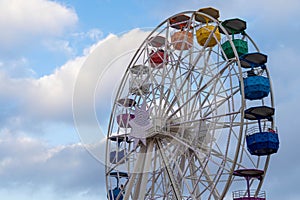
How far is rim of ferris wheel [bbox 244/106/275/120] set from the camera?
2042 centimetres

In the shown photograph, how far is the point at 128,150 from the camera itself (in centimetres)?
2389

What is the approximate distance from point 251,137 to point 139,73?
255 inches

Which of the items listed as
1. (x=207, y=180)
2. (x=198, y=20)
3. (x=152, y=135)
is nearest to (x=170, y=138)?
(x=152, y=135)

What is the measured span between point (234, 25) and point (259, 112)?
402 cm

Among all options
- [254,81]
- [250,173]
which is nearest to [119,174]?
[250,173]

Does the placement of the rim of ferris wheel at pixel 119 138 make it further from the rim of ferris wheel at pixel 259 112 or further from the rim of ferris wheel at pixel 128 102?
the rim of ferris wheel at pixel 259 112

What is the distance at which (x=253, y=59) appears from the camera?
845 inches

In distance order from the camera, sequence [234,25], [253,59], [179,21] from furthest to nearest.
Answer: [179,21]
[234,25]
[253,59]

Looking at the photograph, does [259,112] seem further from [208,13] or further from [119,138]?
[119,138]

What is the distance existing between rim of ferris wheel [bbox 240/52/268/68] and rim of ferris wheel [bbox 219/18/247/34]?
1.56 metres

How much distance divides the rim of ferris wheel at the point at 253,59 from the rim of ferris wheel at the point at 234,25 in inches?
61.6

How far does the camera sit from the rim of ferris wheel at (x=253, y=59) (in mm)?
21142

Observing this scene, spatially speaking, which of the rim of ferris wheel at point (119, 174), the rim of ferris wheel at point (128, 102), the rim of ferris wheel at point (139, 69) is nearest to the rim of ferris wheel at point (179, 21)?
the rim of ferris wheel at point (139, 69)

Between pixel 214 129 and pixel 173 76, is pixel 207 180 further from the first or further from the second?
pixel 173 76
